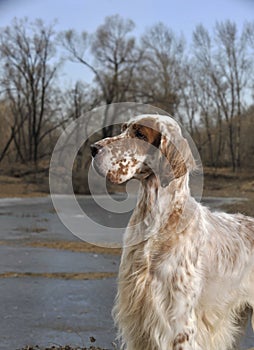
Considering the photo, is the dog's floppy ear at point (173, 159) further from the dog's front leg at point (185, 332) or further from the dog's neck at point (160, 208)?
the dog's front leg at point (185, 332)

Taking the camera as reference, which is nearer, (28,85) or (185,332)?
(185,332)

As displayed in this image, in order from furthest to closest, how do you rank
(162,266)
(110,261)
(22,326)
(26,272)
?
(110,261) → (26,272) → (22,326) → (162,266)

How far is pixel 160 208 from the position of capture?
13.1 ft

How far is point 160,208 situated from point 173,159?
0.36 meters

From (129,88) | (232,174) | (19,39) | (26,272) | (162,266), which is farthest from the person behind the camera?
(232,174)

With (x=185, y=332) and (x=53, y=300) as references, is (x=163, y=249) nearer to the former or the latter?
Answer: (x=185, y=332)

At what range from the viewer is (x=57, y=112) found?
1631 inches

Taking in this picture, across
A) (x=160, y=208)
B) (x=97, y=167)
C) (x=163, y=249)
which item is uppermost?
(x=97, y=167)

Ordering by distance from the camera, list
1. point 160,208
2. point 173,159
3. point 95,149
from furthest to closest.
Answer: point 160,208, point 173,159, point 95,149

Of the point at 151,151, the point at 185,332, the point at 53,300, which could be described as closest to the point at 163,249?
the point at 185,332

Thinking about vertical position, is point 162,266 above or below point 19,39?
below

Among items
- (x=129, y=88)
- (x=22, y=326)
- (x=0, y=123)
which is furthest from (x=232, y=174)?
(x=22, y=326)

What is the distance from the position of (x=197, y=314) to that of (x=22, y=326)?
116 inches

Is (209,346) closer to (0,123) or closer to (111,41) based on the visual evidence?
(111,41)
